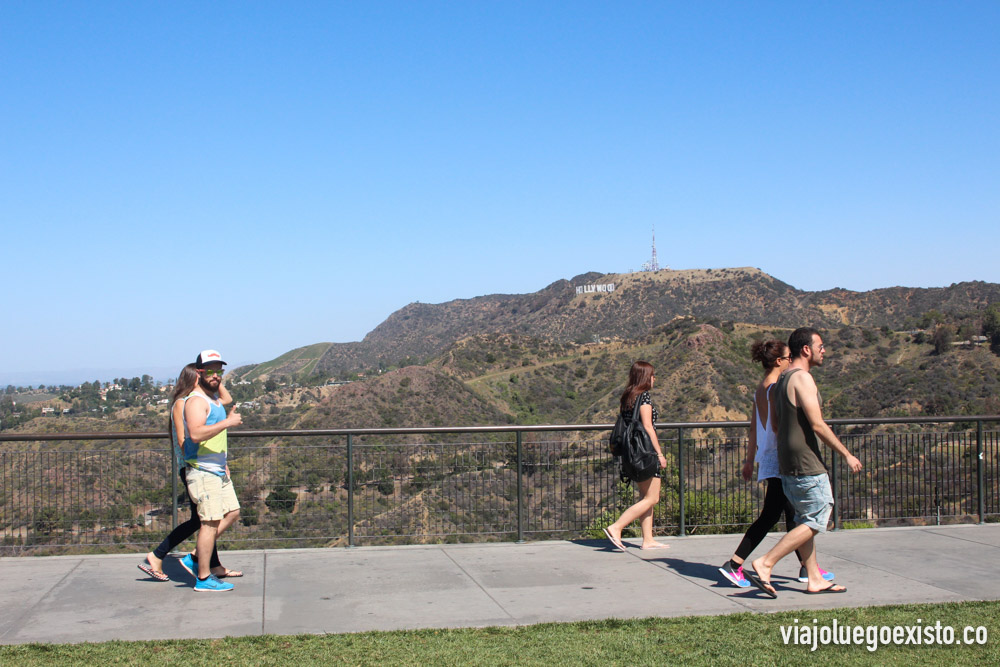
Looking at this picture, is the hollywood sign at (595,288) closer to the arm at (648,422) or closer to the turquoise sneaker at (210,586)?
the arm at (648,422)

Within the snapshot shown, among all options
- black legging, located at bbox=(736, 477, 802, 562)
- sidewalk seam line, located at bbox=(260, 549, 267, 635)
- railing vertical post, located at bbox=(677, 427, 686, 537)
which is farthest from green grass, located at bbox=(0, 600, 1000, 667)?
railing vertical post, located at bbox=(677, 427, 686, 537)

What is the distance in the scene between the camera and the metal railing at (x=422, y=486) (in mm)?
8961

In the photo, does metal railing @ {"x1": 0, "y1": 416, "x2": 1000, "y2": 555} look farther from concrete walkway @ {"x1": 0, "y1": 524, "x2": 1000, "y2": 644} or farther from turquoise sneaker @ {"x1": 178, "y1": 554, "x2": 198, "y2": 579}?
turquoise sneaker @ {"x1": 178, "y1": 554, "x2": 198, "y2": 579}

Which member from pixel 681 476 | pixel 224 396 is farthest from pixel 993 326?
pixel 224 396

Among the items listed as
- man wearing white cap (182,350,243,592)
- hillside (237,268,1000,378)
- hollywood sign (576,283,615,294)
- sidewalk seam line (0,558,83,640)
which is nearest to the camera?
sidewalk seam line (0,558,83,640)

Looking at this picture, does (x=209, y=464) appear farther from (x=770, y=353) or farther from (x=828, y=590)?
(x=828, y=590)

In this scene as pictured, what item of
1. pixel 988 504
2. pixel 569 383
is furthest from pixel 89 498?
pixel 569 383

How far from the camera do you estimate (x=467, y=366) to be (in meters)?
67.8

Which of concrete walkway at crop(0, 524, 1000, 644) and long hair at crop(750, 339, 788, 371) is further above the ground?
long hair at crop(750, 339, 788, 371)

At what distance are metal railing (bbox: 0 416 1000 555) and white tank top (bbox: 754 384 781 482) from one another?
6.95 feet

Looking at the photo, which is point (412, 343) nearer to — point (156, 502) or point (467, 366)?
point (467, 366)

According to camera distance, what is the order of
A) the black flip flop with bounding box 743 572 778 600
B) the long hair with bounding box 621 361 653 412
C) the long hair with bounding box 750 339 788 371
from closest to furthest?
the black flip flop with bounding box 743 572 778 600 → the long hair with bounding box 750 339 788 371 → the long hair with bounding box 621 361 653 412

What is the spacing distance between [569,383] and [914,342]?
863 inches

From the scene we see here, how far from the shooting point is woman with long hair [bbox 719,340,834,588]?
7.16 metres
